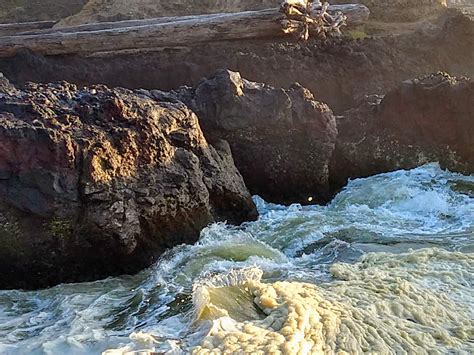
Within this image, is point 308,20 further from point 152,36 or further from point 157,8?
point 157,8

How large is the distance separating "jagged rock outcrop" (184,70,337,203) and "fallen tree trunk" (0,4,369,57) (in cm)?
490

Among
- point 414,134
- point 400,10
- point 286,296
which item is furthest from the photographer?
point 400,10

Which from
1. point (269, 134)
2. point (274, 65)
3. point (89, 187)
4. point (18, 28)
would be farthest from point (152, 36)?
point (89, 187)

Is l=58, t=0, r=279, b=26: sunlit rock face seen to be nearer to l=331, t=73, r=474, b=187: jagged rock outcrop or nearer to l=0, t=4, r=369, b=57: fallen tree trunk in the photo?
l=0, t=4, r=369, b=57: fallen tree trunk

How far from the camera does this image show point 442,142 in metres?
9.26

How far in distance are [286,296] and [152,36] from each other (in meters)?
10.0

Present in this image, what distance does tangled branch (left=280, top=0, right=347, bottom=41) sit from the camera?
42.3 ft

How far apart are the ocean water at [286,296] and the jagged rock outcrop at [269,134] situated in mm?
868

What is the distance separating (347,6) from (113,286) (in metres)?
10.7

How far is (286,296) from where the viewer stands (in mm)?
4395

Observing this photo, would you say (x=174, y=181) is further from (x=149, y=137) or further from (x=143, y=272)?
(x=143, y=272)

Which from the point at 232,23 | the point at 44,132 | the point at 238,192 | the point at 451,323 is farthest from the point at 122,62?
the point at 451,323

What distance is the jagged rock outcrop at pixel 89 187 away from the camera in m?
5.73

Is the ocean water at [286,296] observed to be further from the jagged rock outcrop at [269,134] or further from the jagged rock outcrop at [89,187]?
the jagged rock outcrop at [269,134]
